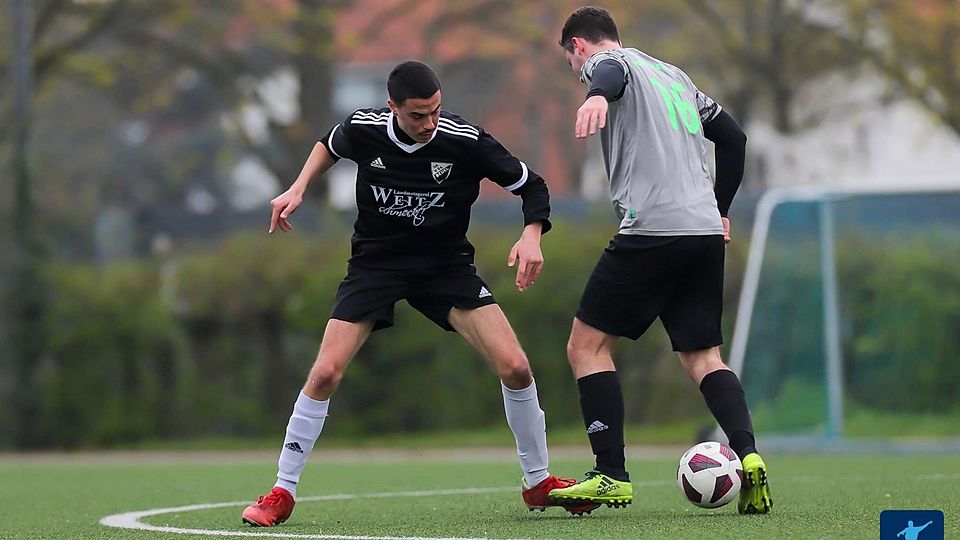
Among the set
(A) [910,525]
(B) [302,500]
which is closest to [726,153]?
(A) [910,525]

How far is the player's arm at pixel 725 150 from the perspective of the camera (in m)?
6.60

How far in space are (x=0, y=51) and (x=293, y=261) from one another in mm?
6028

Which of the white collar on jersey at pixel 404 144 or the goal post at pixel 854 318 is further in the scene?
the goal post at pixel 854 318

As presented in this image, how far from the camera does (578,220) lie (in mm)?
17156

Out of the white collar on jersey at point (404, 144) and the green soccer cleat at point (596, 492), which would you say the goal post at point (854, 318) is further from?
the white collar on jersey at point (404, 144)

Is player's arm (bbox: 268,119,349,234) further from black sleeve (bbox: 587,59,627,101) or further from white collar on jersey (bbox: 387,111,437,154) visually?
black sleeve (bbox: 587,59,627,101)

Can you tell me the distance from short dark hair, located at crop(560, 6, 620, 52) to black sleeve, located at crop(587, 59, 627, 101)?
0.29 metres

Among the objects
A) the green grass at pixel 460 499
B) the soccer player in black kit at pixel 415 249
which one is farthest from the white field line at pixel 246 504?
the soccer player in black kit at pixel 415 249

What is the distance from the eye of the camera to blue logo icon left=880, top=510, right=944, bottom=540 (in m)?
4.14

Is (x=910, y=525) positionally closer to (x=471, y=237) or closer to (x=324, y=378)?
(x=324, y=378)

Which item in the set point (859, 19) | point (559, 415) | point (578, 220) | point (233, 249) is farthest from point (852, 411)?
point (859, 19)

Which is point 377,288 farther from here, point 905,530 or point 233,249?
point 233,249

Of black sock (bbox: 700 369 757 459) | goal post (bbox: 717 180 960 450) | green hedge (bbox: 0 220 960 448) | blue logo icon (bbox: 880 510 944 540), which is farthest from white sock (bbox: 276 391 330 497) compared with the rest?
green hedge (bbox: 0 220 960 448)

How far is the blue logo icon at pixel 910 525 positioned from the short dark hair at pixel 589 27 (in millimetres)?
2780
